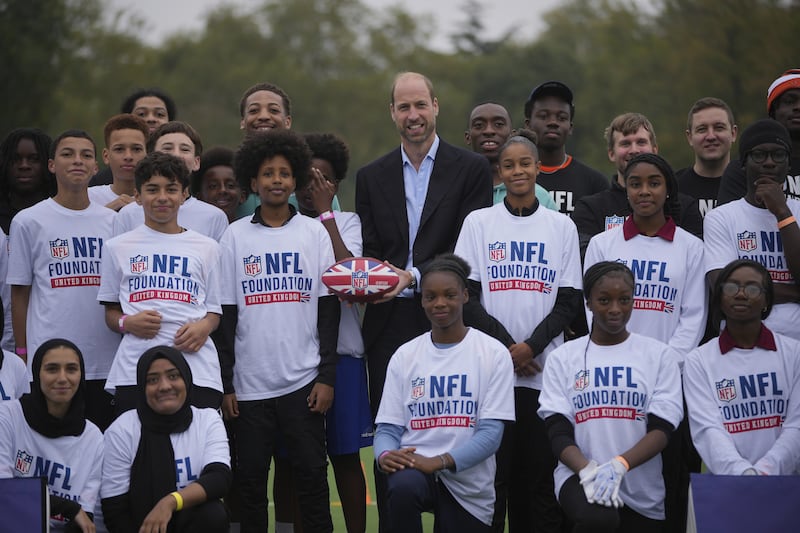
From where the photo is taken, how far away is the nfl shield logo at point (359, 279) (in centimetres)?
638

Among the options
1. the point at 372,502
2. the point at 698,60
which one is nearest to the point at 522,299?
the point at 372,502

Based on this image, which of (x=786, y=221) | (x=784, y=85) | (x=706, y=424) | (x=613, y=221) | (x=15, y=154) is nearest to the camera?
(x=706, y=424)

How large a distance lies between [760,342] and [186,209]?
3.46 meters

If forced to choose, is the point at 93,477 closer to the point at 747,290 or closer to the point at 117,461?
the point at 117,461

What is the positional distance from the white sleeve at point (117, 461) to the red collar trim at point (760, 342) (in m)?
3.18

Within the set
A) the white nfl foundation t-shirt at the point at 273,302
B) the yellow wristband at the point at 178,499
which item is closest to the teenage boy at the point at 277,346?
the white nfl foundation t-shirt at the point at 273,302

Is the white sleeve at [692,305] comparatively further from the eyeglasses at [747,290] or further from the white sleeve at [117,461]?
the white sleeve at [117,461]

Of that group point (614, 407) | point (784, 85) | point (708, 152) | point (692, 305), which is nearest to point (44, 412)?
point (614, 407)

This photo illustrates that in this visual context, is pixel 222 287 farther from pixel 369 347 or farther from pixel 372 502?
pixel 372 502

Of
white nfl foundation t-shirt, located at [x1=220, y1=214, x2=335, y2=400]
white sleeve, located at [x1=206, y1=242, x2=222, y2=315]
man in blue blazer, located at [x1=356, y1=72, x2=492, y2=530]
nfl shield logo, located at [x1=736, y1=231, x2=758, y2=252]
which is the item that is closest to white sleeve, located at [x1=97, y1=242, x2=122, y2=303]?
white sleeve, located at [x1=206, y1=242, x2=222, y2=315]

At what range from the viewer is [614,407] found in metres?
5.85

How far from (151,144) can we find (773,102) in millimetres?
4077

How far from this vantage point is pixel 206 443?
608cm

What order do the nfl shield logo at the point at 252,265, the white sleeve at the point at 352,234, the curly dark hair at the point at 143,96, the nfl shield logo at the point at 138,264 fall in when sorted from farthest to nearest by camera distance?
the curly dark hair at the point at 143,96
the white sleeve at the point at 352,234
the nfl shield logo at the point at 252,265
the nfl shield logo at the point at 138,264
